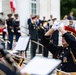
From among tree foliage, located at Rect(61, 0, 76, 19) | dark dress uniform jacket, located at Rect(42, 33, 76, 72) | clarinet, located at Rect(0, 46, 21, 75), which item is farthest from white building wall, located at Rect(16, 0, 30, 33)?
clarinet, located at Rect(0, 46, 21, 75)

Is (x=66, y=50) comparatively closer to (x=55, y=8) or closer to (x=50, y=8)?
(x=50, y=8)

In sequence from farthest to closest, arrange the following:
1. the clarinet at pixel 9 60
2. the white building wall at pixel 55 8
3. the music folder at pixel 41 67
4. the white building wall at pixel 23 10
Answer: the white building wall at pixel 55 8 → the white building wall at pixel 23 10 → the music folder at pixel 41 67 → the clarinet at pixel 9 60

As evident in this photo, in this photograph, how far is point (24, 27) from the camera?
83.9 feet

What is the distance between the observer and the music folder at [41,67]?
3819mm

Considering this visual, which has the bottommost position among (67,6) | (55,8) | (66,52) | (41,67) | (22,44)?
(67,6)

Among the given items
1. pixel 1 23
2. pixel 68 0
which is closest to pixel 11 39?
pixel 1 23

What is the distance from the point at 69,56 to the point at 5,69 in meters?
3.00

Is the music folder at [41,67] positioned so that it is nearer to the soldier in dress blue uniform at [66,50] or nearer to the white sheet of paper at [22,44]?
the soldier in dress blue uniform at [66,50]

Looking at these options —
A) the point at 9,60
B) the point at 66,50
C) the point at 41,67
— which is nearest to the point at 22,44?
the point at 66,50

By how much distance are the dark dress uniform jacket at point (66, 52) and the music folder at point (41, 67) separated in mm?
2062

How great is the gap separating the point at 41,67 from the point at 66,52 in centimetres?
265

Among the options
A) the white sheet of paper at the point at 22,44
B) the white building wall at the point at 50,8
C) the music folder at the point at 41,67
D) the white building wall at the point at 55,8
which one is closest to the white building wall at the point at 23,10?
the white building wall at the point at 50,8

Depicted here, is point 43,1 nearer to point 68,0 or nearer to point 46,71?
point 68,0

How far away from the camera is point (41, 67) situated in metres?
4.05
